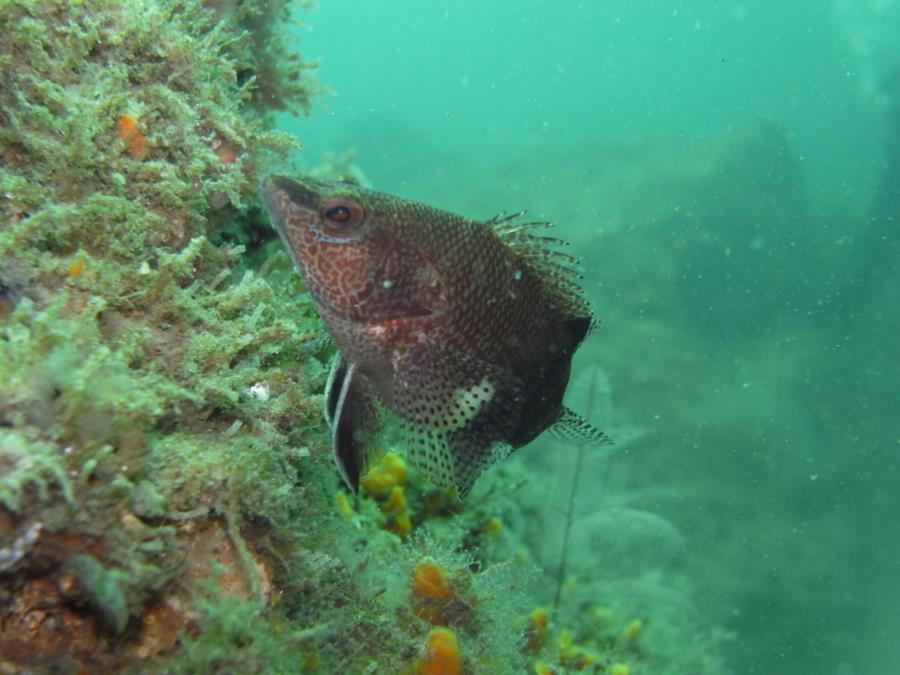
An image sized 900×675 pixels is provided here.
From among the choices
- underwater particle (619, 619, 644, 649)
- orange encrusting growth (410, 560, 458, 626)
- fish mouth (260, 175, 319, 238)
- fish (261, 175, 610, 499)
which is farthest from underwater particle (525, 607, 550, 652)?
fish mouth (260, 175, 319, 238)

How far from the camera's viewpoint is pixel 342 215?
2795 mm

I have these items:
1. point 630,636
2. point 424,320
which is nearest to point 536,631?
point 630,636

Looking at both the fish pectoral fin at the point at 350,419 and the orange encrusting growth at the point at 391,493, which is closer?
the fish pectoral fin at the point at 350,419

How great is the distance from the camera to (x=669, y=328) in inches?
635

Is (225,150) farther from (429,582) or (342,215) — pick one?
(429,582)

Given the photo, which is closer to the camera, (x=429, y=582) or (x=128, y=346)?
(x=128, y=346)

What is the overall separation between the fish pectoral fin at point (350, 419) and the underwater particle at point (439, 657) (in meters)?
1.03

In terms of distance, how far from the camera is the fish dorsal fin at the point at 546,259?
130 inches

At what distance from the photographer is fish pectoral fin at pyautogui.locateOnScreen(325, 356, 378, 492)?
2758 millimetres

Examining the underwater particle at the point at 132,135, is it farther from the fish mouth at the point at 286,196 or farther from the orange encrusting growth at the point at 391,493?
the orange encrusting growth at the point at 391,493

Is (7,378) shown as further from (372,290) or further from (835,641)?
(835,641)

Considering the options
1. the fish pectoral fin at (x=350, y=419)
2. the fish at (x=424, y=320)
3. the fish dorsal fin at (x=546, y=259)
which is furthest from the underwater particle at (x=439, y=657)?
the fish dorsal fin at (x=546, y=259)

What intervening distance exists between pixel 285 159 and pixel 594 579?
7.57 metres

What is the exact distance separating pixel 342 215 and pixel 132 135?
1132 mm
